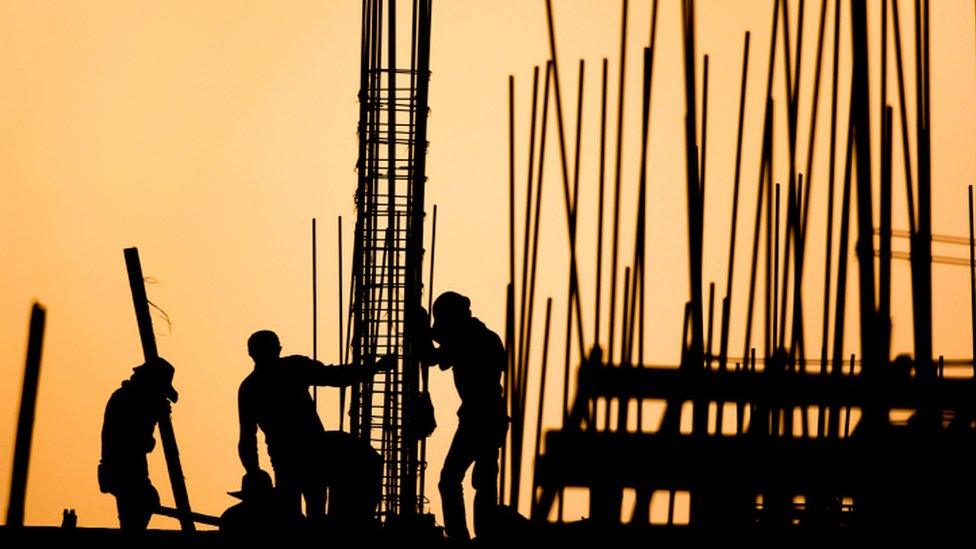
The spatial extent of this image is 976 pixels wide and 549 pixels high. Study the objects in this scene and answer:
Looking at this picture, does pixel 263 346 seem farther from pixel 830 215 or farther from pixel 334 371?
pixel 830 215

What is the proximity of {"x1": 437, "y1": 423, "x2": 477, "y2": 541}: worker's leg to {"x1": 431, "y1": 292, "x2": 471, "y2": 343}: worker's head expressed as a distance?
40 cm

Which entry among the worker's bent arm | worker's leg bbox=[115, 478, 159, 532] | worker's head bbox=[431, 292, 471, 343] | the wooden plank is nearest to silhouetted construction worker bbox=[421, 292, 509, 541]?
worker's head bbox=[431, 292, 471, 343]

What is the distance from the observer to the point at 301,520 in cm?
671

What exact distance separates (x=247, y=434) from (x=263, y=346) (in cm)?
41

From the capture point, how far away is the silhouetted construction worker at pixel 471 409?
649 centimetres

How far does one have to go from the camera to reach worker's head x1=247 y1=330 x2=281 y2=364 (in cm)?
698

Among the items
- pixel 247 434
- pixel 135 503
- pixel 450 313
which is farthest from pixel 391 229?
pixel 135 503

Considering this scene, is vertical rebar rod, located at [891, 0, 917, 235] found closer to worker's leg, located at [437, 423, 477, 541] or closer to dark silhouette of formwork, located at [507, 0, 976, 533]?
dark silhouette of formwork, located at [507, 0, 976, 533]

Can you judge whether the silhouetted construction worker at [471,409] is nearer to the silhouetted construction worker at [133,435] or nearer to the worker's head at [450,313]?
the worker's head at [450,313]

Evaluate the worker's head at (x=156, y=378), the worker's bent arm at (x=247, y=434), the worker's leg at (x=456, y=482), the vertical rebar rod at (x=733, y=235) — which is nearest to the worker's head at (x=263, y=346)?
the worker's bent arm at (x=247, y=434)

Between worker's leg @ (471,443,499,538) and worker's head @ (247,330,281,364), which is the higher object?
worker's head @ (247,330,281,364)

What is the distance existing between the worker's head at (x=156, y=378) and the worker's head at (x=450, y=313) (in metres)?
1.41

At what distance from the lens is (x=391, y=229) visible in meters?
6.82

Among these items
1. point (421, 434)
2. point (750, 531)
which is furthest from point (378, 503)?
point (750, 531)
